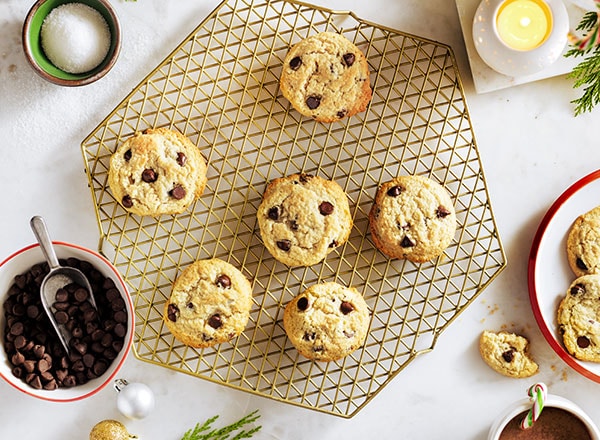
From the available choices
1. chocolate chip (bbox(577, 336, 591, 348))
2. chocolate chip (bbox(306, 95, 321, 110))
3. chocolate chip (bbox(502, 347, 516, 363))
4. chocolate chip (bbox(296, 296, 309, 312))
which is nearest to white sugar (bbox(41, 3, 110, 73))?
chocolate chip (bbox(306, 95, 321, 110))

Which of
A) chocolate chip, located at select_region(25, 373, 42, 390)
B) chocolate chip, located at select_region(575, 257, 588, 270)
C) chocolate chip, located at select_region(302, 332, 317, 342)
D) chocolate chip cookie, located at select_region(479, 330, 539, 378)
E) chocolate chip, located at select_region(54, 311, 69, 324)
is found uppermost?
chocolate chip, located at select_region(575, 257, 588, 270)

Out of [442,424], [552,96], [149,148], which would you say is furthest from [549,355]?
[149,148]

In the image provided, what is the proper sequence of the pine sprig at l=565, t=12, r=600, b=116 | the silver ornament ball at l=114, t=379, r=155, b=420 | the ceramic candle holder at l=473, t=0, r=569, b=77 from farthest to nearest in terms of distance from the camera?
the silver ornament ball at l=114, t=379, r=155, b=420, the ceramic candle holder at l=473, t=0, r=569, b=77, the pine sprig at l=565, t=12, r=600, b=116

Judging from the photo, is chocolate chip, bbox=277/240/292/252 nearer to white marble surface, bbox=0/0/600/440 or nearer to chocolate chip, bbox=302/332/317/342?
chocolate chip, bbox=302/332/317/342

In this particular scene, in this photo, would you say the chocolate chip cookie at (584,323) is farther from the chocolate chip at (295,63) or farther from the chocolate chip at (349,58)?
the chocolate chip at (295,63)

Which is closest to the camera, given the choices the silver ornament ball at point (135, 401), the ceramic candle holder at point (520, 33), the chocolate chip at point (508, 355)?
the ceramic candle holder at point (520, 33)

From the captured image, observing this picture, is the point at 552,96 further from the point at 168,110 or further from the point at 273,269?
the point at 168,110

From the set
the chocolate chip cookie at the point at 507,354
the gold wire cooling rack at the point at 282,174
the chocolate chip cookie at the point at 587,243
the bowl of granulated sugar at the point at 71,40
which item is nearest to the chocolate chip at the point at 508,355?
the chocolate chip cookie at the point at 507,354
